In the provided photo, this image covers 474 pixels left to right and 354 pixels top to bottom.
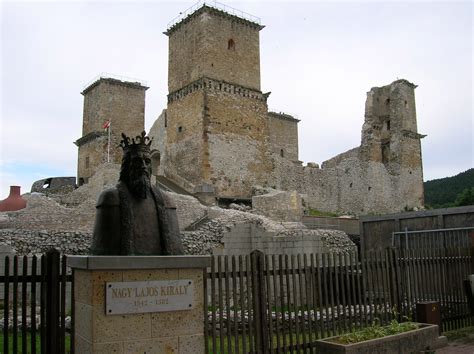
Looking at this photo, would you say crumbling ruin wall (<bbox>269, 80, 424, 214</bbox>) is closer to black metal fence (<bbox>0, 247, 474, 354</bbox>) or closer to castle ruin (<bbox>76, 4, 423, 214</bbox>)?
castle ruin (<bbox>76, 4, 423, 214</bbox>)

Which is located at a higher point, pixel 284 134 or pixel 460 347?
pixel 284 134

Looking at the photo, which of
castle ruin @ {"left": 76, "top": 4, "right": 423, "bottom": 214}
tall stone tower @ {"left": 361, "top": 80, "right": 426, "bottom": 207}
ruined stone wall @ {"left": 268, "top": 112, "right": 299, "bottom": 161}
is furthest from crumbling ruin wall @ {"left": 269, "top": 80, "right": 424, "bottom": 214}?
ruined stone wall @ {"left": 268, "top": 112, "right": 299, "bottom": 161}

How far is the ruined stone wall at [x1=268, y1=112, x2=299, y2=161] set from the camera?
45.5m

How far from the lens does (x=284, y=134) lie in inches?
1825

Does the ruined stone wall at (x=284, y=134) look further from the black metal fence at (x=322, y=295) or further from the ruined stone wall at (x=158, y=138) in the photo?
the black metal fence at (x=322, y=295)

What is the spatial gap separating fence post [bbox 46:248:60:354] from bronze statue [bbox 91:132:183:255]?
2.23ft

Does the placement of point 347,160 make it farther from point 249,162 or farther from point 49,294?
point 49,294

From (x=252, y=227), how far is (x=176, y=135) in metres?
15.3

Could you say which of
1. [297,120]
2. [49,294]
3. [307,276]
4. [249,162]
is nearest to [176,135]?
[249,162]

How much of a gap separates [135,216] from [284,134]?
41870 mm

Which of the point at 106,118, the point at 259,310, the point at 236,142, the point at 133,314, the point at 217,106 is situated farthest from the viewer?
the point at 106,118

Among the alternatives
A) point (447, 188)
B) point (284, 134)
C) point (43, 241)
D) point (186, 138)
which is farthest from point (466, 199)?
A: point (43, 241)

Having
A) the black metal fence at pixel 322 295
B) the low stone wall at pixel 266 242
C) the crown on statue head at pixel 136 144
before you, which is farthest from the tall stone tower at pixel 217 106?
the crown on statue head at pixel 136 144

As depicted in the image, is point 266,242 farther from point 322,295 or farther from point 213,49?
point 213,49
